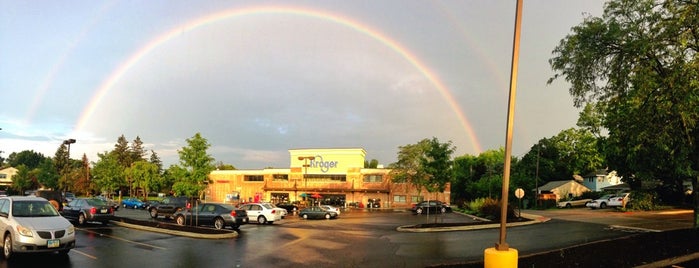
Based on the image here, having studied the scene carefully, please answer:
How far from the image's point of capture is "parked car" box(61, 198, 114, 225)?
75.4 ft

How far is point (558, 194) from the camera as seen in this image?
69000 millimetres

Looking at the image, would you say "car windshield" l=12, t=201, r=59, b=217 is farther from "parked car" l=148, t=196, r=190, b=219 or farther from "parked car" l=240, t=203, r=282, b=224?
"parked car" l=148, t=196, r=190, b=219

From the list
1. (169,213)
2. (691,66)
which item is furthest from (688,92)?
(169,213)

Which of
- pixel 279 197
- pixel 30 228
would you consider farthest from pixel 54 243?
pixel 279 197

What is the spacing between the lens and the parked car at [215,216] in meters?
23.3

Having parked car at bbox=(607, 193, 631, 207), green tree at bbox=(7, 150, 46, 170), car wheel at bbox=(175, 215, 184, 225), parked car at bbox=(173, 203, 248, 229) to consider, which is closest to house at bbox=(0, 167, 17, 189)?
green tree at bbox=(7, 150, 46, 170)

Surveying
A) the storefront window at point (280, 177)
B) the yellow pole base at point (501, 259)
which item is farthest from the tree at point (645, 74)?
the storefront window at point (280, 177)

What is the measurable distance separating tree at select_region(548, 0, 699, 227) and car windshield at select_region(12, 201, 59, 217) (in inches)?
746

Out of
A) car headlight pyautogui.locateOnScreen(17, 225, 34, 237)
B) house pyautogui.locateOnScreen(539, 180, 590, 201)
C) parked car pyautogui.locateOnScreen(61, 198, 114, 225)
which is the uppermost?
car headlight pyautogui.locateOnScreen(17, 225, 34, 237)

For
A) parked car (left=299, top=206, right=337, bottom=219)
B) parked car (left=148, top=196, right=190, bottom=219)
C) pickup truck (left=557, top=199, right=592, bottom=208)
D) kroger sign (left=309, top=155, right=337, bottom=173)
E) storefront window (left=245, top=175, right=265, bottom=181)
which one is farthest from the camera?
storefront window (left=245, top=175, right=265, bottom=181)

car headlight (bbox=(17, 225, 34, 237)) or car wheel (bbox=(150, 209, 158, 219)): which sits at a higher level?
car headlight (bbox=(17, 225, 34, 237))

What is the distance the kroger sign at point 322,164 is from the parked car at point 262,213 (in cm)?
4425

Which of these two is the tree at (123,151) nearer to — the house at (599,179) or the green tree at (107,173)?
the green tree at (107,173)

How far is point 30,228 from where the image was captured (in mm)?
10906
